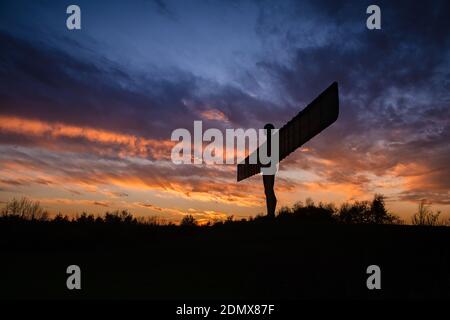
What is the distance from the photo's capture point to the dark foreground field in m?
7.54

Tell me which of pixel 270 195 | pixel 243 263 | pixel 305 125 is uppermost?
pixel 305 125

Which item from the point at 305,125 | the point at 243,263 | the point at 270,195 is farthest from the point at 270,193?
the point at 243,263

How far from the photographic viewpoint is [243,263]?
966 centimetres

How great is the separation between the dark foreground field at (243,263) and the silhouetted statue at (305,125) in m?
2.65

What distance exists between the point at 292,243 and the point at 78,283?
6.50 metres

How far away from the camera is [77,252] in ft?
42.3

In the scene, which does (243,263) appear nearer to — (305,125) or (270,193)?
(305,125)

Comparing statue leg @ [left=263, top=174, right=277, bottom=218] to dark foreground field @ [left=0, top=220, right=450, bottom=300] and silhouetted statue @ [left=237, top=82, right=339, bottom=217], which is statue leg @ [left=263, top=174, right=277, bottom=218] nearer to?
silhouetted statue @ [left=237, top=82, right=339, bottom=217]

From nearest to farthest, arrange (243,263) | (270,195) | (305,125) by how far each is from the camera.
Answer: (243,263) < (305,125) < (270,195)

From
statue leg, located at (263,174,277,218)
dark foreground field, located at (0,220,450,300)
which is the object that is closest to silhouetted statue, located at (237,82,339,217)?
statue leg, located at (263,174,277,218)

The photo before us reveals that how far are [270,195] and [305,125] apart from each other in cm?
403

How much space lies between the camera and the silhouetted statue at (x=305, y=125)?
13.0 m

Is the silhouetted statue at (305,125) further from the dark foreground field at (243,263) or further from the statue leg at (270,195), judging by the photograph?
the dark foreground field at (243,263)
